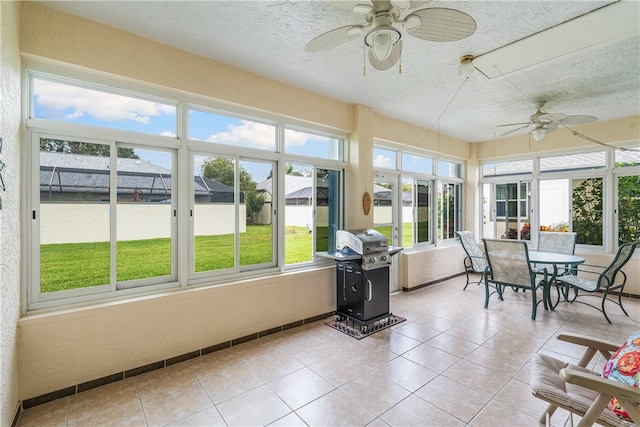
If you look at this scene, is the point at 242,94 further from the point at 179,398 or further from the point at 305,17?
the point at 179,398

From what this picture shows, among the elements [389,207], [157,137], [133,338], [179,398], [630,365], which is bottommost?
[179,398]

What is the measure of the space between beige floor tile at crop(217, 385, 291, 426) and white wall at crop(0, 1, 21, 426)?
1370mm

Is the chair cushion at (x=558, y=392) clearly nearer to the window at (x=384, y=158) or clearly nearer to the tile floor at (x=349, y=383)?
the tile floor at (x=349, y=383)

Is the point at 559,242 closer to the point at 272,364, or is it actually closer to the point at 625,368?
the point at 625,368

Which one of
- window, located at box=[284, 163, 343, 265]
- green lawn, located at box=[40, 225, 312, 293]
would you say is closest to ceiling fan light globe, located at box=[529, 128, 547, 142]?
window, located at box=[284, 163, 343, 265]

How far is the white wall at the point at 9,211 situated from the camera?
6.00 feet

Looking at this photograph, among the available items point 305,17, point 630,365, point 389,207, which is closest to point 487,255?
point 389,207

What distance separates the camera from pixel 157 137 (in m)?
2.81

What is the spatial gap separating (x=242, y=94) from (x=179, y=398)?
2.97 metres

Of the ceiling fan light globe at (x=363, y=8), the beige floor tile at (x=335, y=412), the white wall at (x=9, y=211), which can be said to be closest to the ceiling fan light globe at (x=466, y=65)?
the ceiling fan light globe at (x=363, y=8)

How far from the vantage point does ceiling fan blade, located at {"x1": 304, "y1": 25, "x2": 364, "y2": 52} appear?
1.81 metres

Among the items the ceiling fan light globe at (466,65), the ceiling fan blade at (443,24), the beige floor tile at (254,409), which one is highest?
the ceiling fan light globe at (466,65)

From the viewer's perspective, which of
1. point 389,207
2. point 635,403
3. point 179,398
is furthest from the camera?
point 389,207

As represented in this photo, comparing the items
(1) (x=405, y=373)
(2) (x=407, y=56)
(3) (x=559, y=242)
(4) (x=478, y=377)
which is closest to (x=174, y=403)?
(1) (x=405, y=373)
